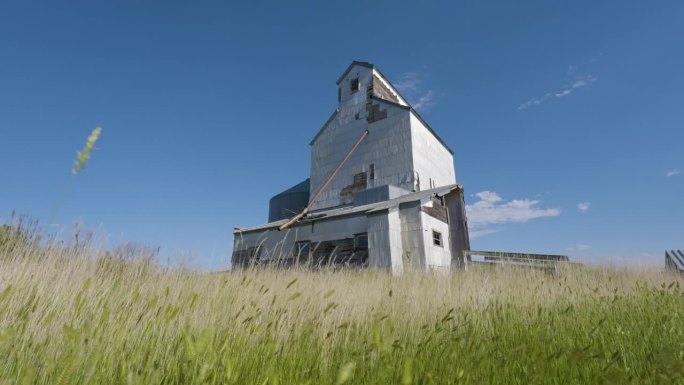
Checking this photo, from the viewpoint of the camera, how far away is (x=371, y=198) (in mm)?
20516

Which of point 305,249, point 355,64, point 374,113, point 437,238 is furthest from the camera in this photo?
point 355,64

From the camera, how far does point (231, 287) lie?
498 centimetres

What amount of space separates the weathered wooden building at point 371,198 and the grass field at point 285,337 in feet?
25.5

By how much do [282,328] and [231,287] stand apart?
185 cm

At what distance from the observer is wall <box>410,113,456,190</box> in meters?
22.5

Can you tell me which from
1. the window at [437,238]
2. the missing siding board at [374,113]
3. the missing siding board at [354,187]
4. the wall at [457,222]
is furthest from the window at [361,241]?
the missing siding board at [374,113]

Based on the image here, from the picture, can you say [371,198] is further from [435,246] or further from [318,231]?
[435,246]

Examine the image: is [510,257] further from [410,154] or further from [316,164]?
[316,164]

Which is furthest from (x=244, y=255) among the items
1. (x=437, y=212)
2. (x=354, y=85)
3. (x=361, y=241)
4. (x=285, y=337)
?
(x=285, y=337)

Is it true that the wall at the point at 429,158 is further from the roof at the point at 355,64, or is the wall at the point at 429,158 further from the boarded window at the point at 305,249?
the boarded window at the point at 305,249

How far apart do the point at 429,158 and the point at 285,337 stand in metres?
22.8

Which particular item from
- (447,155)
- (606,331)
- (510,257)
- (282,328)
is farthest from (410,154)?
(282,328)

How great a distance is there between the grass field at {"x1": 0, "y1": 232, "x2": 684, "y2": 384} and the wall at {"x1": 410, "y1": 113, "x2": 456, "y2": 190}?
53.9 ft

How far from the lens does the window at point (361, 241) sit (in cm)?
1548
